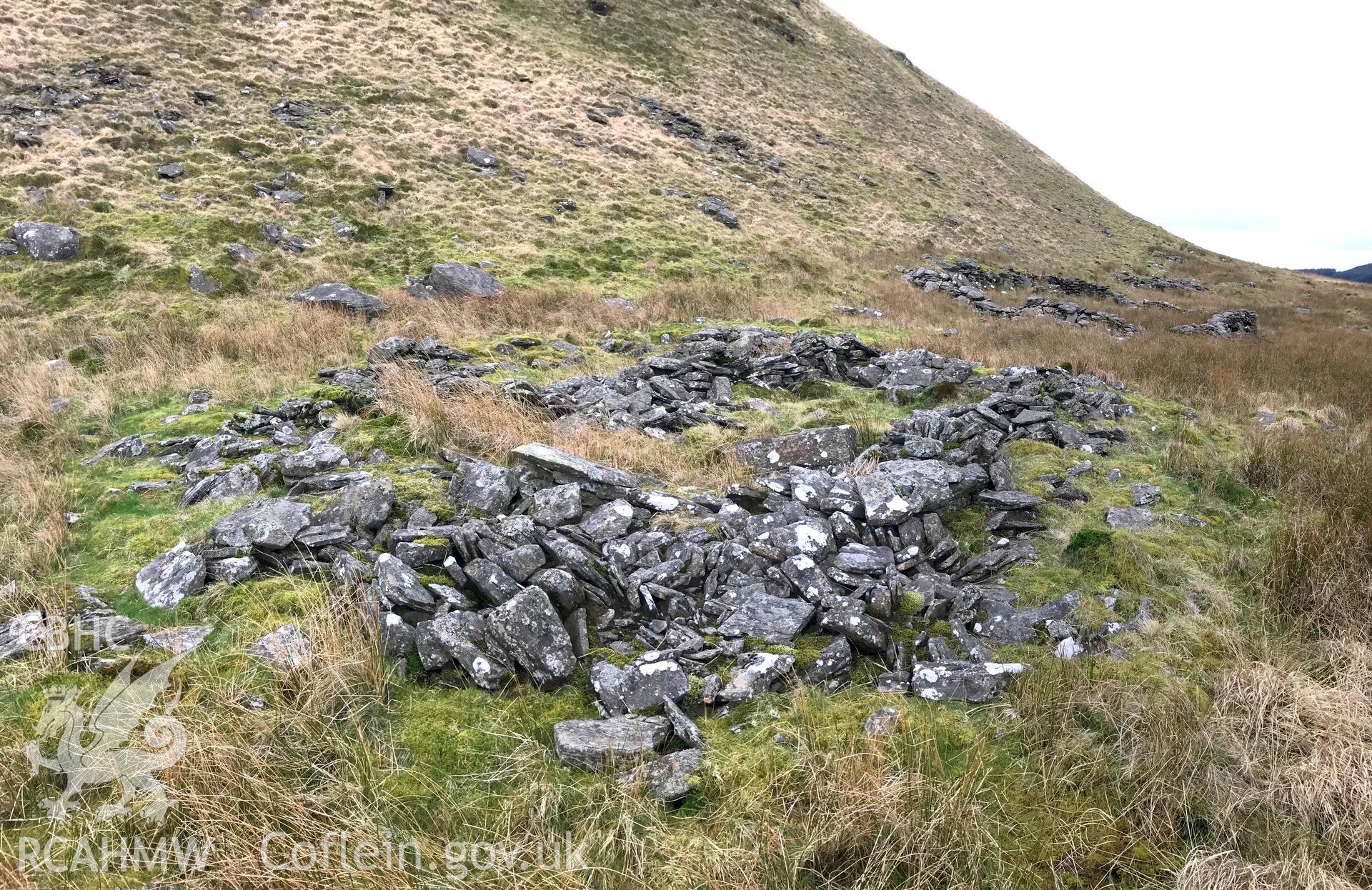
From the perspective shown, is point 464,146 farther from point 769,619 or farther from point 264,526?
point 769,619

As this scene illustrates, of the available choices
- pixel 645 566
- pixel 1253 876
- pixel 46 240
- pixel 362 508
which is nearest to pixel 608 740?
pixel 645 566

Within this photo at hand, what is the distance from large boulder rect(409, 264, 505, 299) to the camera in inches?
609

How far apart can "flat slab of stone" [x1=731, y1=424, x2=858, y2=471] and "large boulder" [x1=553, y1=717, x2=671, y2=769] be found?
152 inches

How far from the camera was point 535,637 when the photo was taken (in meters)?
4.07

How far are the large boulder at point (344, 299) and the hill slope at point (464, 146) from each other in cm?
188

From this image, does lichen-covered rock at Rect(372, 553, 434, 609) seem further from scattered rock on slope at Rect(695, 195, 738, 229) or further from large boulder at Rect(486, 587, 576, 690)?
scattered rock on slope at Rect(695, 195, 738, 229)

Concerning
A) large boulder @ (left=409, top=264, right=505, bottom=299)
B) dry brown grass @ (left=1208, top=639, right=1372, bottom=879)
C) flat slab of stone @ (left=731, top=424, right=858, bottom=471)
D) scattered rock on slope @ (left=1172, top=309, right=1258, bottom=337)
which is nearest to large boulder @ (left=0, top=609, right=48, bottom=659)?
flat slab of stone @ (left=731, top=424, right=858, bottom=471)

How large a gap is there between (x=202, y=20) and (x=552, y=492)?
31.8 meters

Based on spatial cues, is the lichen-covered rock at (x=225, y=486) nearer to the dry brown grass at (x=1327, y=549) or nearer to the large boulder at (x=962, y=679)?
the large boulder at (x=962, y=679)

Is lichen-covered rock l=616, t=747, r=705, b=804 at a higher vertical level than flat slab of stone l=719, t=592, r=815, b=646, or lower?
lower

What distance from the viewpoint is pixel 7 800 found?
280cm

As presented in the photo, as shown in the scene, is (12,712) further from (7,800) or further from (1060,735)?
(1060,735)

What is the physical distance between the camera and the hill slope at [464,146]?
17250 millimetres

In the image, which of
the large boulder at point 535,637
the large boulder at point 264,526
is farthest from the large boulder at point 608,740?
the large boulder at point 264,526
